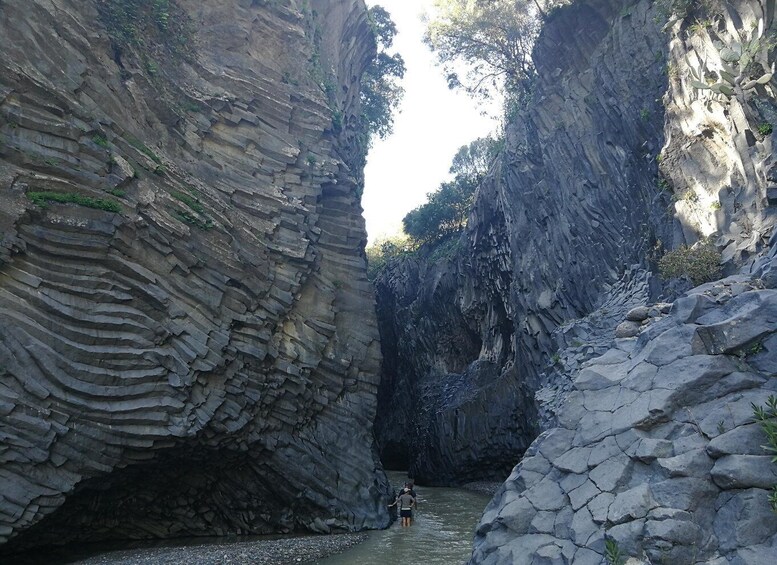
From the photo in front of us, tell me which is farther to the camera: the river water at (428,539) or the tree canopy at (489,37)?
the tree canopy at (489,37)

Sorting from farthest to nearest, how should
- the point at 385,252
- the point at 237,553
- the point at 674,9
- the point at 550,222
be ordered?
the point at 385,252, the point at 550,222, the point at 674,9, the point at 237,553

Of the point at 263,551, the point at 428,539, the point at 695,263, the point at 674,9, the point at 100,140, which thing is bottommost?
the point at 428,539

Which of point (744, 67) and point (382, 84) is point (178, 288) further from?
point (382, 84)

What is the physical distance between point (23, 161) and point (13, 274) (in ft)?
10.2

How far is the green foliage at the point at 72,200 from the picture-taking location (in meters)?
15.1

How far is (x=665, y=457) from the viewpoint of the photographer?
8.85 m

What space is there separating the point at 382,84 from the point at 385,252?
14.0m

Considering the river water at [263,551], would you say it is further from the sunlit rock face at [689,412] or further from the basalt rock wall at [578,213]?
the basalt rock wall at [578,213]

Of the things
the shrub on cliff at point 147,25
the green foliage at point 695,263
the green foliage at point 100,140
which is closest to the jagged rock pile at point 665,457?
the green foliage at point 695,263

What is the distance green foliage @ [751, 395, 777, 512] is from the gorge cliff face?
17 centimetres

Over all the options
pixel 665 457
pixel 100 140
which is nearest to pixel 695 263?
pixel 665 457

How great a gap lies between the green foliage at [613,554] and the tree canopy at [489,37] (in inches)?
1214

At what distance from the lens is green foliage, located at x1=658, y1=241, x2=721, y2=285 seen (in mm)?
14484

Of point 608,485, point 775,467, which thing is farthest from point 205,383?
point 775,467
